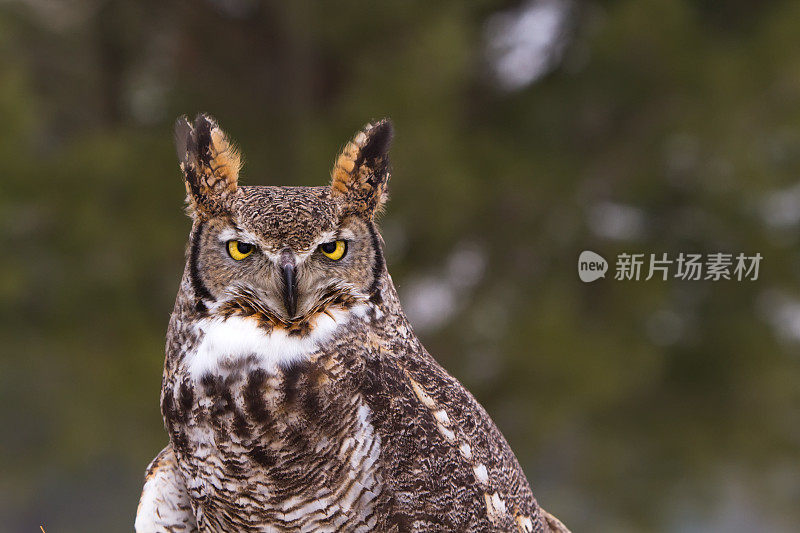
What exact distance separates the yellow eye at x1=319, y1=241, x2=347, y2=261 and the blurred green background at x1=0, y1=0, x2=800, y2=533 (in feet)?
5.95

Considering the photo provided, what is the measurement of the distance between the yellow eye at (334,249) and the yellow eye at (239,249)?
7cm

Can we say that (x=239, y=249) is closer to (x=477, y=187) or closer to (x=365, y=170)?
(x=365, y=170)

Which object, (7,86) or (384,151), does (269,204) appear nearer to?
(384,151)

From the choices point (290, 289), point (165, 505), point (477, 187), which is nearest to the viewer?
point (290, 289)

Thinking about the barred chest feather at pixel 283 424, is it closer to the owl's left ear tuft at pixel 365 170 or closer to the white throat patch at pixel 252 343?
the white throat patch at pixel 252 343

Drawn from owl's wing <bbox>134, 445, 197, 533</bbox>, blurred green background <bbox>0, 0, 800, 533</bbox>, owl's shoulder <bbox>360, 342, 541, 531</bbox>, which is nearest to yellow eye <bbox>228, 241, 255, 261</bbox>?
owl's shoulder <bbox>360, 342, 541, 531</bbox>

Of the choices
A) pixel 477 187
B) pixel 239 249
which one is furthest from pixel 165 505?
pixel 477 187

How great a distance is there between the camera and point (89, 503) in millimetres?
5859

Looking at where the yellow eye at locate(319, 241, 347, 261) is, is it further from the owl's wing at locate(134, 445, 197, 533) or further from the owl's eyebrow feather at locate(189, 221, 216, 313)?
the owl's wing at locate(134, 445, 197, 533)

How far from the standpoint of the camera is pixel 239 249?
76 centimetres

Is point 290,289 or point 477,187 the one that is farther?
point 477,187

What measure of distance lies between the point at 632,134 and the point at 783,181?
0.62m

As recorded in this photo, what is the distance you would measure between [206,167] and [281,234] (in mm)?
121

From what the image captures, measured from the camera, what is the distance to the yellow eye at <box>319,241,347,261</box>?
0.76 m
